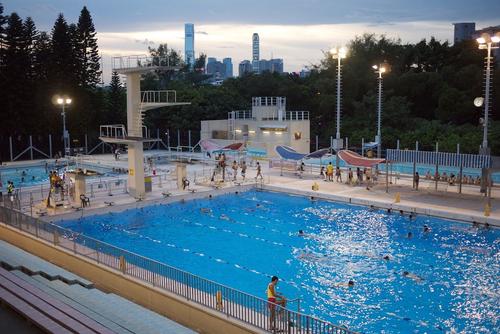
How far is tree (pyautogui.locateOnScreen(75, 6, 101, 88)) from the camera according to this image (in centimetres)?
4812

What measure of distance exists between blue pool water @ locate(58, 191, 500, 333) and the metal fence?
3112 millimetres

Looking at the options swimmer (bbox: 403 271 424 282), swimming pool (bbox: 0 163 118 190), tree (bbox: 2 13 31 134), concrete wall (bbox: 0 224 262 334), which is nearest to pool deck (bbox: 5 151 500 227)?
concrete wall (bbox: 0 224 262 334)

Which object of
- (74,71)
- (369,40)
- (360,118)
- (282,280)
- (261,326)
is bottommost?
(282,280)

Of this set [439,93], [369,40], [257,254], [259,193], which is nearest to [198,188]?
[259,193]

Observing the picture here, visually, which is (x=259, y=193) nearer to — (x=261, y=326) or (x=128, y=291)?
(x=128, y=291)

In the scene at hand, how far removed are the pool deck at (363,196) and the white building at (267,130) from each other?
8.67 meters

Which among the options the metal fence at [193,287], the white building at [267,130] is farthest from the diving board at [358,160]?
the metal fence at [193,287]

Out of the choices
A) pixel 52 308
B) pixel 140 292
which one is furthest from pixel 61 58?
pixel 52 308

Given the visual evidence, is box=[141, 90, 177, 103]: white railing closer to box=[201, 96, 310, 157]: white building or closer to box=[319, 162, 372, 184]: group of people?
box=[201, 96, 310, 157]: white building

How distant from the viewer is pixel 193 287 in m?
10.6

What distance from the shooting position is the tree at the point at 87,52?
4812 cm

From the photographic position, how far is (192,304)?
34.4 ft

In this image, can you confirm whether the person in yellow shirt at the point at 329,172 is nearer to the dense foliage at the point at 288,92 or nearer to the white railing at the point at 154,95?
the white railing at the point at 154,95

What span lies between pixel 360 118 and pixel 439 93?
26.9 ft
